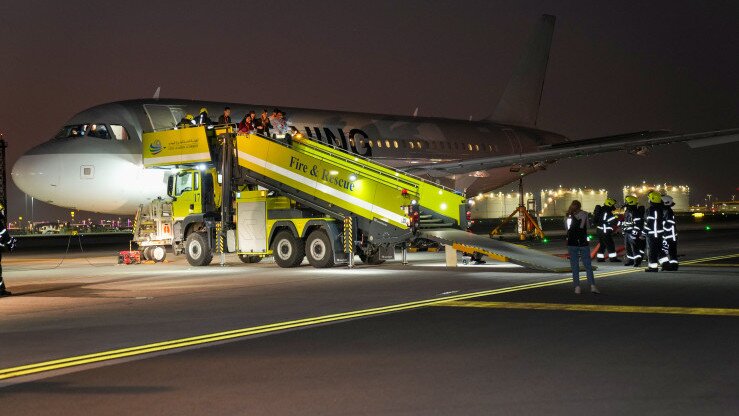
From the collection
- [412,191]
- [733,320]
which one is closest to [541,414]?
[733,320]

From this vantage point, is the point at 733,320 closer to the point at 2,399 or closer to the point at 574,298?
the point at 574,298

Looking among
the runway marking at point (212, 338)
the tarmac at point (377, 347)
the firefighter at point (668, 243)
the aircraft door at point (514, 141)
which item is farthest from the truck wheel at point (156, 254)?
the aircraft door at point (514, 141)

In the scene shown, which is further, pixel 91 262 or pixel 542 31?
pixel 542 31

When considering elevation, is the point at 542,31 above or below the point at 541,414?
above

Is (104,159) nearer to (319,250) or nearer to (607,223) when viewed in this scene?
(319,250)

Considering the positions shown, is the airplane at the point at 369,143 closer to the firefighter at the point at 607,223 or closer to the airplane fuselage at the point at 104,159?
the airplane fuselage at the point at 104,159

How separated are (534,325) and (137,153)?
18844 mm

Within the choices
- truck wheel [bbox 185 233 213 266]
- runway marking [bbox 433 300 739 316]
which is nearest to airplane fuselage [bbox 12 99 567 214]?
truck wheel [bbox 185 233 213 266]

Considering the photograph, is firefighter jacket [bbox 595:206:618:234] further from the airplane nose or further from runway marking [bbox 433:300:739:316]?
the airplane nose

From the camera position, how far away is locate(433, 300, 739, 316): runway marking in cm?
1148

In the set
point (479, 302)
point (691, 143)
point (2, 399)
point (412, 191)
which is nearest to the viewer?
point (2, 399)

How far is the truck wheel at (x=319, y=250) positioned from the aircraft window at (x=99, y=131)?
28.8 ft

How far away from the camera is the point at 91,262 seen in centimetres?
2683

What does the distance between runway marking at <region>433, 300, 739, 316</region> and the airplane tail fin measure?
3448 cm
